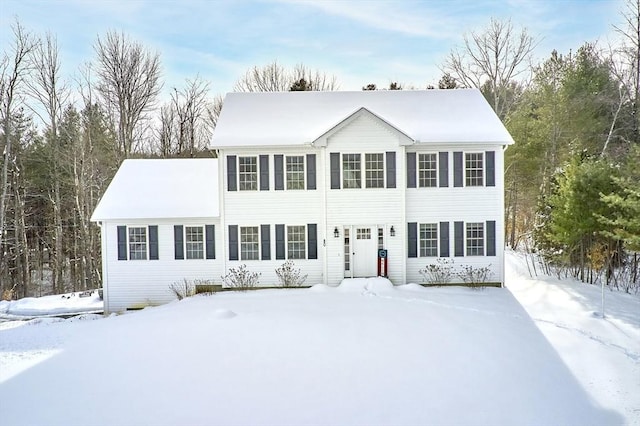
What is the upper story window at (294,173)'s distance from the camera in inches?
614

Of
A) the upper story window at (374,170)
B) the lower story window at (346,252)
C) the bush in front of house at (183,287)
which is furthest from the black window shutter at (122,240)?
the upper story window at (374,170)

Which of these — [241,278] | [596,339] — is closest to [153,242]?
[241,278]

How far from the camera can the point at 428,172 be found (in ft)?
51.3

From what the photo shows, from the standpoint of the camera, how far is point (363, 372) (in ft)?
25.3

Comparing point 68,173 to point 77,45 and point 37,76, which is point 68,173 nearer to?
point 37,76

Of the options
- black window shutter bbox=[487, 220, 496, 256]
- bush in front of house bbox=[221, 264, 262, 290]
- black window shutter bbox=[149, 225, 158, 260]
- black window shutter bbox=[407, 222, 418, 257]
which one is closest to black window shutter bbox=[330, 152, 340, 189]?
black window shutter bbox=[407, 222, 418, 257]

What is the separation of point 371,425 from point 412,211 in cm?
1023

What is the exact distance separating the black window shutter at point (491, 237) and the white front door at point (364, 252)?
12.7 feet

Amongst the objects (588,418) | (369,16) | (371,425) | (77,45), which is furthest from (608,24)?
(77,45)

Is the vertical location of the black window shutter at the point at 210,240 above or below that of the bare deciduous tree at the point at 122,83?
below

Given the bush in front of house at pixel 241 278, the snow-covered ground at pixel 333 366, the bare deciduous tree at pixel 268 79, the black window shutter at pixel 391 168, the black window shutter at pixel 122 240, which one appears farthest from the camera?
the bare deciduous tree at pixel 268 79

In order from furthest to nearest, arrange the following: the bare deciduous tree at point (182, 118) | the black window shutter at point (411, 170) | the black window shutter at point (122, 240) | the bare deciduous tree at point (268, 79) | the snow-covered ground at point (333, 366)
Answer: the bare deciduous tree at point (268, 79) → the bare deciduous tree at point (182, 118) → the black window shutter at point (122, 240) → the black window shutter at point (411, 170) → the snow-covered ground at point (333, 366)

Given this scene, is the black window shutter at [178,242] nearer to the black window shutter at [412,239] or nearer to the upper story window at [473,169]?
the black window shutter at [412,239]

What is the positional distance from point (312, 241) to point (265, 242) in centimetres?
161
